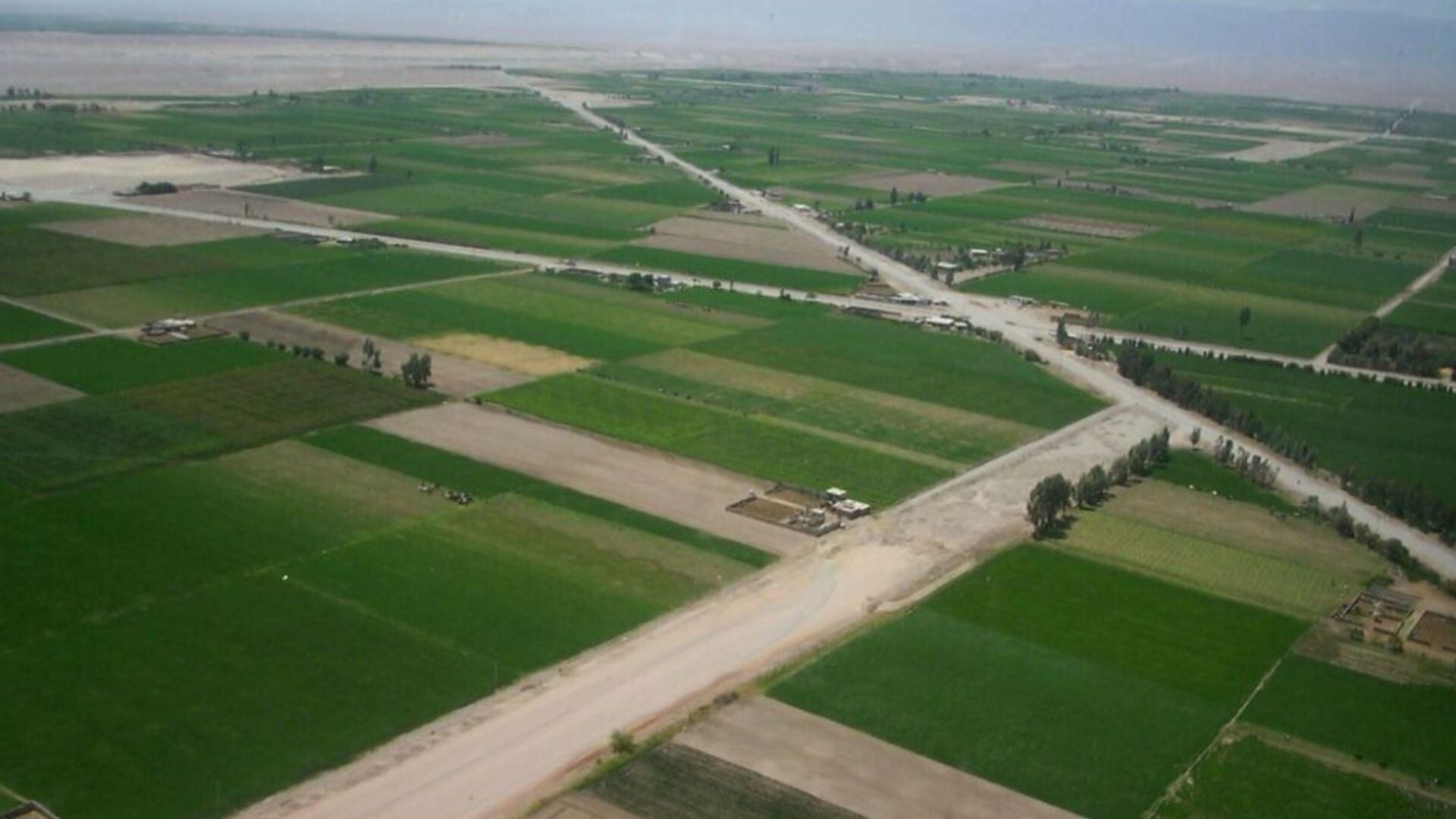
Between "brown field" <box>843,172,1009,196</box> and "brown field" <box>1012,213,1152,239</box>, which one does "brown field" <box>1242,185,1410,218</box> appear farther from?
"brown field" <box>843,172,1009,196</box>

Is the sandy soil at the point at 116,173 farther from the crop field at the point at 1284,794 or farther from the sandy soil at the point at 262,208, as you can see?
the crop field at the point at 1284,794

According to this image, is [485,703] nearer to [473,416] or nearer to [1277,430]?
[473,416]

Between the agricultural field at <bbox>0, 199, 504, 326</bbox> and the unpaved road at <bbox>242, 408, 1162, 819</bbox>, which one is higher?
the agricultural field at <bbox>0, 199, 504, 326</bbox>

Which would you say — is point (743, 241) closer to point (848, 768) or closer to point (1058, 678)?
point (1058, 678)

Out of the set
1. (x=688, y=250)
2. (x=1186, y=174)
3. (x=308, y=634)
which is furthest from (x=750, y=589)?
(x=1186, y=174)

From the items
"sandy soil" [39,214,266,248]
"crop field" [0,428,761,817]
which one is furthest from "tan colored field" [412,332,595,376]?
"sandy soil" [39,214,266,248]

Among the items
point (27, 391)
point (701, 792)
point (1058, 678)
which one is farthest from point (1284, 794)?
point (27, 391)
